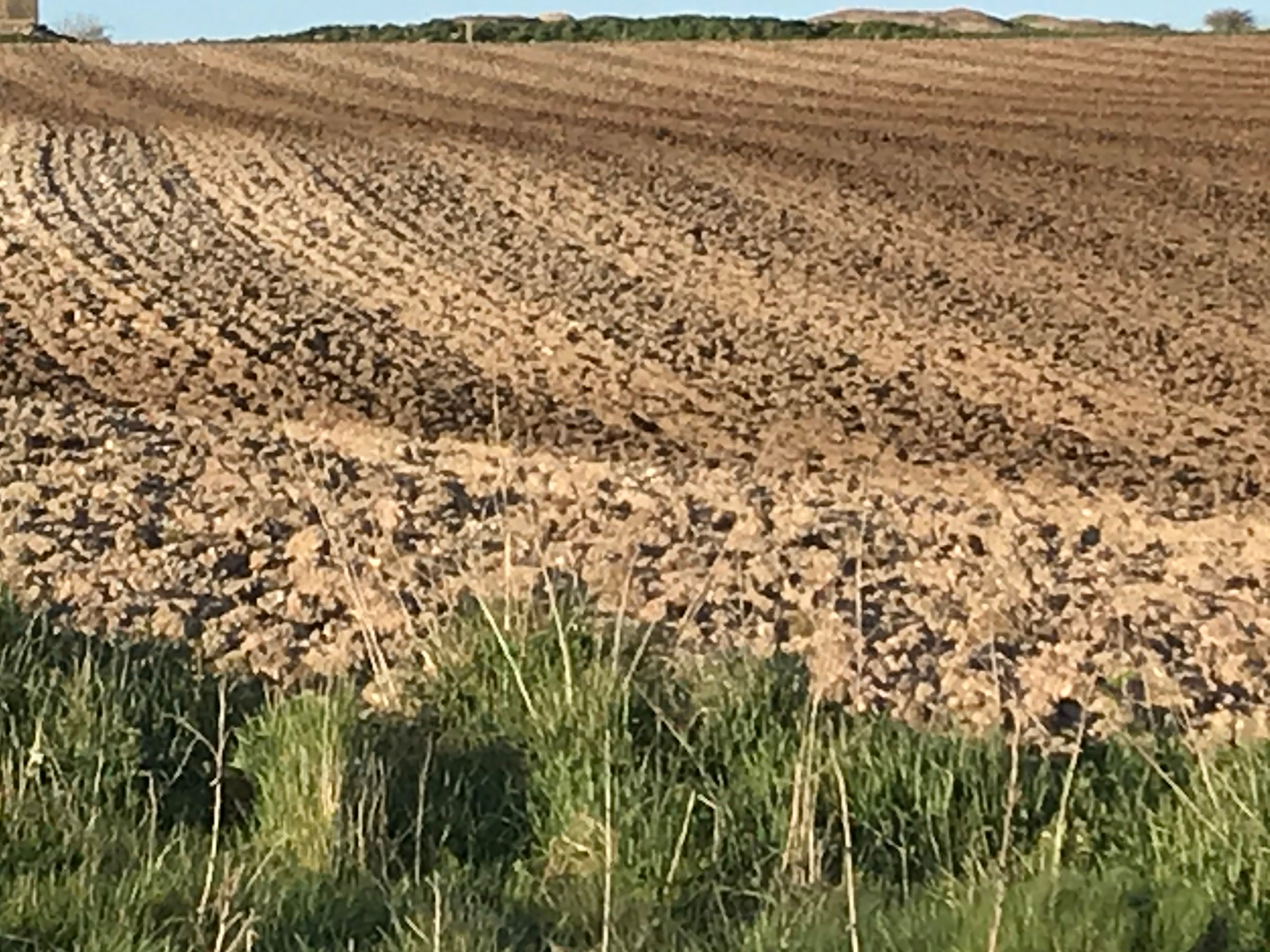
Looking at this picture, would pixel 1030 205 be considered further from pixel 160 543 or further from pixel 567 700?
pixel 567 700

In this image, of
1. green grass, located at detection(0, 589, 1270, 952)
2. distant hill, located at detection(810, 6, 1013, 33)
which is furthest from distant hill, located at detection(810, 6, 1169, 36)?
green grass, located at detection(0, 589, 1270, 952)

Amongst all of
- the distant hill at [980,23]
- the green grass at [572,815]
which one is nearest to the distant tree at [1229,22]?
the distant hill at [980,23]

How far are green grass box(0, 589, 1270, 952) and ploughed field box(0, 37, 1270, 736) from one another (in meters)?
0.51

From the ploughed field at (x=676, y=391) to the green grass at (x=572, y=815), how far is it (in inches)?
20.2

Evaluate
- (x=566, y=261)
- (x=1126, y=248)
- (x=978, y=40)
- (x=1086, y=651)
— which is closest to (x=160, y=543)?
(x=1086, y=651)

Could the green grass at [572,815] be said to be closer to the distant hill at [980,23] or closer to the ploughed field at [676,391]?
the ploughed field at [676,391]

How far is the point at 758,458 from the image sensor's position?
10531mm

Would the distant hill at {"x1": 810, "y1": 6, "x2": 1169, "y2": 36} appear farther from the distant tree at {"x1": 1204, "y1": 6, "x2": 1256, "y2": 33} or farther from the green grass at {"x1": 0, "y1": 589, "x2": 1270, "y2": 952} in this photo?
the green grass at {"x1": 0, "y1": 589, "x2": 1270, "y2": 952}

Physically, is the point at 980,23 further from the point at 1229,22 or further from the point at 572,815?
the point at 572,815

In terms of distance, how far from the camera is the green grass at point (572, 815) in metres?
5.09

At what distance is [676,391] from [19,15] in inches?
1892

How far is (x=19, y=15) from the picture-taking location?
186ft

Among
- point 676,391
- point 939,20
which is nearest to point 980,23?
point 939,20

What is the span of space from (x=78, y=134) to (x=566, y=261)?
10.5 m
